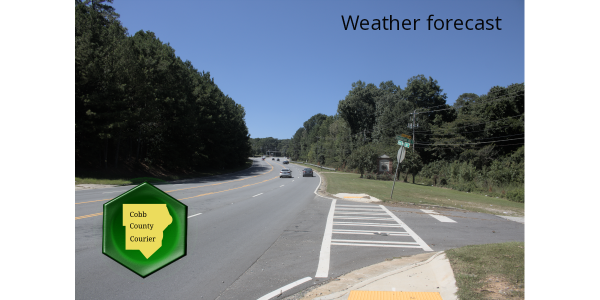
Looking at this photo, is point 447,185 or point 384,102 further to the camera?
point 384,102

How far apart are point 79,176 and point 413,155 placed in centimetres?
3465

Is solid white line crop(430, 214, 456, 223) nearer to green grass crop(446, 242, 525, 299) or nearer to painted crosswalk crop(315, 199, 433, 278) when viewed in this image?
painted crosswalk crop(315, 199, 433, 278)

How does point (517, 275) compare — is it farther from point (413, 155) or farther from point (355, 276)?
point (413, 155)

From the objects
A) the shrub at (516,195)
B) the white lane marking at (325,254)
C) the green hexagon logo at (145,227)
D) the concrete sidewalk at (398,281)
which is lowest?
the shrub at (516,195)

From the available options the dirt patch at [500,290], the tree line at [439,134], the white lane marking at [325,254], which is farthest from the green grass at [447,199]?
the dirt patch at [500,290]

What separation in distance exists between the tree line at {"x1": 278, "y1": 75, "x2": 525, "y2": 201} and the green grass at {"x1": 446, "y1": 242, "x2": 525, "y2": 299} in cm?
1658

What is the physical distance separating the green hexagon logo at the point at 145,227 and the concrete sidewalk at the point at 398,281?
8.57 ft

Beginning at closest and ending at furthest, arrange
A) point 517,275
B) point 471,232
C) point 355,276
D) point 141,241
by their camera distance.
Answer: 1. point 141,241
2. point 517,275
3. point 355,276
4. point 471,232

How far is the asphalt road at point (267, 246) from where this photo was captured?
166 inches

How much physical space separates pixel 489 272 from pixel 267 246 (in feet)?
13.5

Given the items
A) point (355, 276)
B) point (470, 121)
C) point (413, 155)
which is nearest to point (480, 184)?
point (413, 155)

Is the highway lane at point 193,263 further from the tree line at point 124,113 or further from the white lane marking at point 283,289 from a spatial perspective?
the tree line at point 124,113

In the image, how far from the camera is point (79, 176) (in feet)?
26.3

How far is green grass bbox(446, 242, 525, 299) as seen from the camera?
370cm
